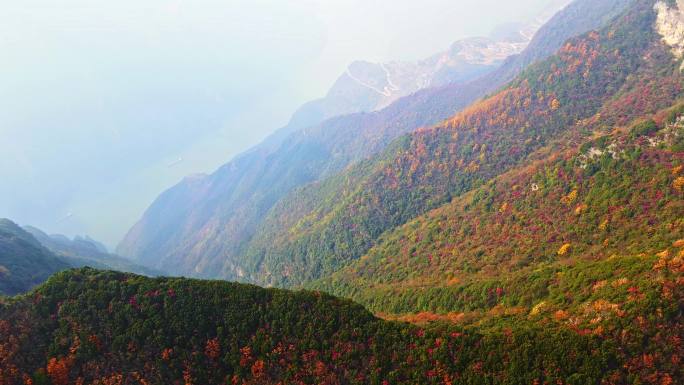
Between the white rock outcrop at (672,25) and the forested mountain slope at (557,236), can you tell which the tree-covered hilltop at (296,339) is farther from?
the white rock outcrop at (672,25)

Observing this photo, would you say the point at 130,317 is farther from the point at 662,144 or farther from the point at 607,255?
the point at 662,144

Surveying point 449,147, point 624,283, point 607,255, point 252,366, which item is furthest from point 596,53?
point 252,366

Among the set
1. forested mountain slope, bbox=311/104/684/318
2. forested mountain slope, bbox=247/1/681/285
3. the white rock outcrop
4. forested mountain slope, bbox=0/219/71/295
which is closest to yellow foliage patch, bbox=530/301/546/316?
forested mountain slope, bbox=311/104/684/318

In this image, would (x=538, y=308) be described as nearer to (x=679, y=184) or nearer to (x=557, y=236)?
(x=557, y=236)

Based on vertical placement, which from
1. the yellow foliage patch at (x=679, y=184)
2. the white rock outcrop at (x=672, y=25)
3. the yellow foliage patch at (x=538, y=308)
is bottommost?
the yellow foliage patch at (x=538, y=308)

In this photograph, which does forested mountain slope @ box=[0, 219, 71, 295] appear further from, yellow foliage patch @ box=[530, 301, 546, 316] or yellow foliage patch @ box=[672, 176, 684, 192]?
yellow foliage patch @ box=[672, 176, 684, 192]

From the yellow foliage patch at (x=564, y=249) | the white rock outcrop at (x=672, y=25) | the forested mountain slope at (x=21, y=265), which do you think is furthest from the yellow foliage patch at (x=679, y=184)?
the forested mountain slope at (x=21, y=265)

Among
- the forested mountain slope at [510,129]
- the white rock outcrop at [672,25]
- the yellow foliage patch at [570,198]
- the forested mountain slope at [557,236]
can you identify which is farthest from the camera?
the forested mountain slope at [510,129]
